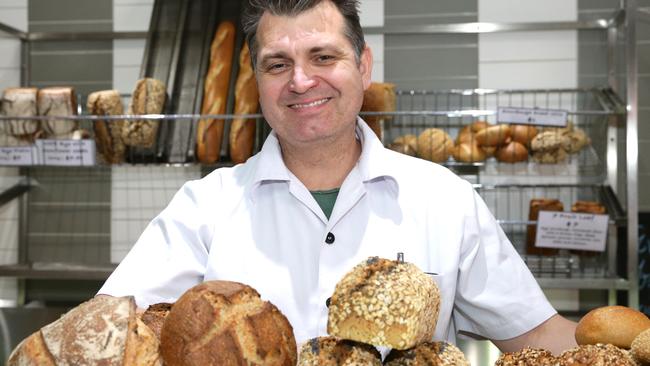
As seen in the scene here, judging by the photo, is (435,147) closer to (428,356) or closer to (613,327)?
(613,327)

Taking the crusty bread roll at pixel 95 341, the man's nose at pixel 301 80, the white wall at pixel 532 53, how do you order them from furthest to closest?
the white wall at pixel 532 53, the man's nose at pixel 301 80, the crusty bread roll at pixel 95 341

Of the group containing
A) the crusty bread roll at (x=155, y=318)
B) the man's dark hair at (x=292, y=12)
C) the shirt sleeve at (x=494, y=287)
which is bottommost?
the shirt sleeve at (x=494, y=287)

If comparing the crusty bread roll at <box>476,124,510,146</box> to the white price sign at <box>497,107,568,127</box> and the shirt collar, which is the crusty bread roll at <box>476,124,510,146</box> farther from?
the shirt collar

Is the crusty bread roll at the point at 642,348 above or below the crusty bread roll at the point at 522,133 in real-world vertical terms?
below

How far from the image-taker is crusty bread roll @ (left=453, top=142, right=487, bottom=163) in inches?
87.1

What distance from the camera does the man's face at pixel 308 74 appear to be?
45.2 inches

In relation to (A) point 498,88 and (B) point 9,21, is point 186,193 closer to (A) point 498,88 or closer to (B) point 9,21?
(A) point 498,88

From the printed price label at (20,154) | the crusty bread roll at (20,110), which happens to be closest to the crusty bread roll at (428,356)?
the printed price label at (20,154)

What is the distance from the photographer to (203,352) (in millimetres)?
572

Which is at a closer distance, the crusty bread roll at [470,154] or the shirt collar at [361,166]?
the shirt collar at [361,166]

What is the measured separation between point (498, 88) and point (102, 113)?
1.44 meters

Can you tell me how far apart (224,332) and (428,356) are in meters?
0.20

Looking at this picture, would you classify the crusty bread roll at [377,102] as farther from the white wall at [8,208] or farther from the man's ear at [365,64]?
the white wall at [8,208]

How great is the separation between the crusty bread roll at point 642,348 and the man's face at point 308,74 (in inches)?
26.2
